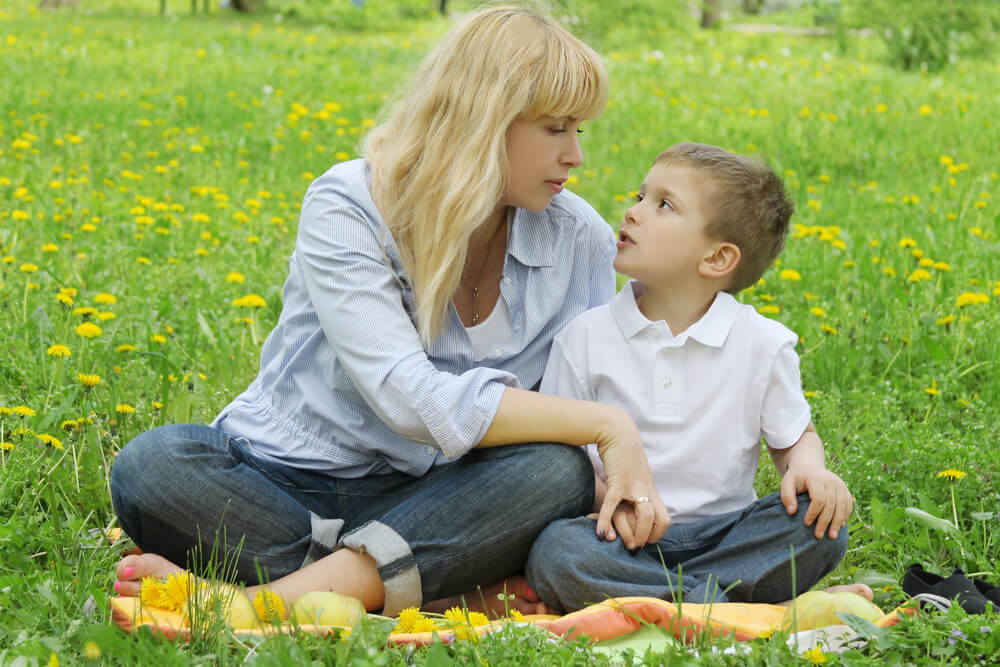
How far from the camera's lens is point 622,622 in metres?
1.79

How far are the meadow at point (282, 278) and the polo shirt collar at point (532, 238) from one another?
756 millimetres

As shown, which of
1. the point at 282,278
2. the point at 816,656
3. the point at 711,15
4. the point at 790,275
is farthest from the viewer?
the point at 711,15

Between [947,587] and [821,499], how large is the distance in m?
0.25

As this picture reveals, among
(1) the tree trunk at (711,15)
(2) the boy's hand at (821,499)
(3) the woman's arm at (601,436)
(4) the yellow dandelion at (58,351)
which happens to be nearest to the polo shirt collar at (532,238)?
(3) the woman's arm at (601,436)

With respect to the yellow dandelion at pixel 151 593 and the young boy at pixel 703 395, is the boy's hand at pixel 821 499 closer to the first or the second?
the young boy at pixel 703 395

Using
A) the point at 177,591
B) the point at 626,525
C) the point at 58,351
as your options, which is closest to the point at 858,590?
the point at 626,525

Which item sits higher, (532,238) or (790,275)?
(532,238)

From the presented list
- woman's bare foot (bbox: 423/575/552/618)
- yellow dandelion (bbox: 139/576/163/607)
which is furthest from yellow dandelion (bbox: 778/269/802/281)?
yellow dandelion (bbox: 139/576/163/607)

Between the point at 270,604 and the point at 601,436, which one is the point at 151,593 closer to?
the point at 270,604

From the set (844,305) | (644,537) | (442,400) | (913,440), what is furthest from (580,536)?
(844,305)

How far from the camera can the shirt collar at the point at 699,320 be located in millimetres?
2133

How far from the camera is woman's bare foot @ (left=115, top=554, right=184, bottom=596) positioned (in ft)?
6.11

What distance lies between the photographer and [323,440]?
213cm

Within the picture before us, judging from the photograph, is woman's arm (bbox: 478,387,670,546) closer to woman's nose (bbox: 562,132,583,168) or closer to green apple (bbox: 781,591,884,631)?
green apple (bbox: 781,591,884,631)
